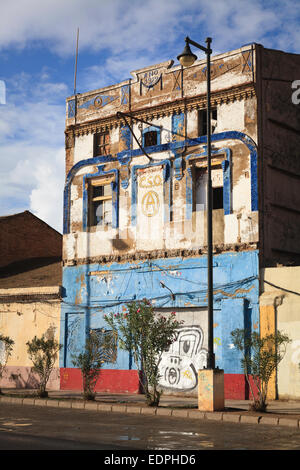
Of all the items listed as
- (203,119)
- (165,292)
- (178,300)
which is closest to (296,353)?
(178,300)

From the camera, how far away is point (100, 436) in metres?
10.7

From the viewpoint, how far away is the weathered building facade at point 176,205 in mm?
19594

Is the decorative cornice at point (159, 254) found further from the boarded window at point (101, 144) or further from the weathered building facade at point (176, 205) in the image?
the boarded window at point (101, 144)

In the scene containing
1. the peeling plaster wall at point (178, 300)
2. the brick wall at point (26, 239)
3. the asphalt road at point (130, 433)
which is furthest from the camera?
the brick wall at point (26, 239)

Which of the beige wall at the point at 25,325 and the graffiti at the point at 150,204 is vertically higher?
the graffiti at the point at 150,204

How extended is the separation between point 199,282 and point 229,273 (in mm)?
1162

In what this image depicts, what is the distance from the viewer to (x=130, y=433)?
11.2m

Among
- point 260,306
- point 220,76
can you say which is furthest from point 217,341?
point 220,76

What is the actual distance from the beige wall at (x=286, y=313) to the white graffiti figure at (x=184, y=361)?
8.65ft

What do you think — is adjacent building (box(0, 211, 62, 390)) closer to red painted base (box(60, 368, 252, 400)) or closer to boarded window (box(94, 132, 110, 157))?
red painted base (box(60, 368, 252, 400))

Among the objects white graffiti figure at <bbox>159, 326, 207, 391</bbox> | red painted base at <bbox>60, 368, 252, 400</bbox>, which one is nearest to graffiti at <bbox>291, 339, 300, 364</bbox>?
red painted base at <bbox>60, 368, 252, 400</bbox>

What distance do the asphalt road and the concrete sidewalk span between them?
0.46m

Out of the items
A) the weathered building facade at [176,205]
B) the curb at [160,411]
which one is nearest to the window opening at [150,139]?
the weathered building facade at [176,205]

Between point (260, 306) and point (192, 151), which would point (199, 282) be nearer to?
point (260, 306)
